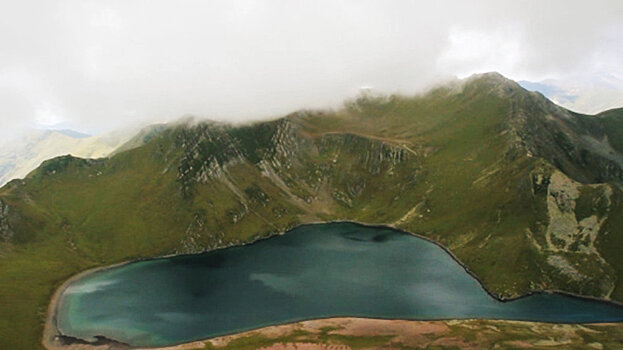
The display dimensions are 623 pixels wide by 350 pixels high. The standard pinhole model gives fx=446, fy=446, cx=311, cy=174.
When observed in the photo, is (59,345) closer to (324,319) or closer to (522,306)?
(324,319)

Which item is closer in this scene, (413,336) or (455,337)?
(455,337)

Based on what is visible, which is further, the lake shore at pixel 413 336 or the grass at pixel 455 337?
the lake shore at pixel 413 336

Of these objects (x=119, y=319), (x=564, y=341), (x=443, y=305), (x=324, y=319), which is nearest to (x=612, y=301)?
(x=564, y=341)

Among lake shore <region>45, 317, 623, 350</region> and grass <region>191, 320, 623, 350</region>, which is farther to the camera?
lake shore <region>45, 317, 623, 350</region>

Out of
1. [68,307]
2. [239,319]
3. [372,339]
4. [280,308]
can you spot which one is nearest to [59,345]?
[68,307]

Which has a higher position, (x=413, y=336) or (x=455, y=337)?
(x=455, y=337)

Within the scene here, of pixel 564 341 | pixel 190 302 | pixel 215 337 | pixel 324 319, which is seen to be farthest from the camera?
pixel 190 302

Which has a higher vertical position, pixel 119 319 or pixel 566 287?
pixel 566 287

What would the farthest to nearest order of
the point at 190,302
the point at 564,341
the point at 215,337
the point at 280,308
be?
the point at 190,302 < the point at 280,308 < the point at 215,337 < the point at 564,341

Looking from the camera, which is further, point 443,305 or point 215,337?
point 443,305
